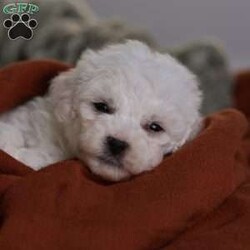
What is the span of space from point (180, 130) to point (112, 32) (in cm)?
89

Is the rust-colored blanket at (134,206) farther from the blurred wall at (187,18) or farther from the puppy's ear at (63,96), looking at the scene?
the blurred wall at (187,18)

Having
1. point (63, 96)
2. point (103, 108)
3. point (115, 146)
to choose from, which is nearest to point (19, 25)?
point (63, 96)

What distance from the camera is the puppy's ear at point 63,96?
1.58m

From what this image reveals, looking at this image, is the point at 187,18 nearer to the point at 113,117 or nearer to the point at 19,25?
the point at 19,25

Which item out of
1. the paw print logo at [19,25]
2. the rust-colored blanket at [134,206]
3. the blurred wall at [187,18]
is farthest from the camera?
the blurred wall at [187,18]

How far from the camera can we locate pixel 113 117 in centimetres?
151

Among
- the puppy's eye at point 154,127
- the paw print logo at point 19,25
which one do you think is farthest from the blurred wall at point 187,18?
the puppy's eye at point 154,127

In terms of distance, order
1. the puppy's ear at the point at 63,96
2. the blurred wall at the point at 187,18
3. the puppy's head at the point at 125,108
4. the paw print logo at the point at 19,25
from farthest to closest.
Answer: the blurred wall at the point at 187,18, the paw print logo at the point at 19,25, the puppy's ear at the point at 63,96, the puppy's head at the point at 125,108

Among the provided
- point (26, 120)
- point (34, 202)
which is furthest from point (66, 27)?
point (34, 202)

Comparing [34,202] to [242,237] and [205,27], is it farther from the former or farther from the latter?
[205,27]

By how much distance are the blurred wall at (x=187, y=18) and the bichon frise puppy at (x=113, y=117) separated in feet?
4.39

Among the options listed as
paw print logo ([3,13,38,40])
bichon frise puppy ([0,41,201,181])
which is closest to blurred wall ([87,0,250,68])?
paw print logo ([3,13,38,40])

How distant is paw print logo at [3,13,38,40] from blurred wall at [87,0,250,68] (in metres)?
1.04

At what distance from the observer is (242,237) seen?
141cm
